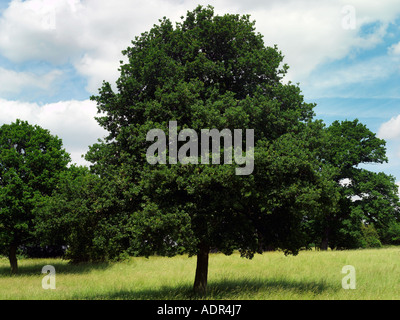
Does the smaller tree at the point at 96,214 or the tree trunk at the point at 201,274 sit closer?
the smaller tree at the point at 96,214

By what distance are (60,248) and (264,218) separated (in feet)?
162

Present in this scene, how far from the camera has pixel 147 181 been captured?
16.7m

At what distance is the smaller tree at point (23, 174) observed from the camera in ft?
114

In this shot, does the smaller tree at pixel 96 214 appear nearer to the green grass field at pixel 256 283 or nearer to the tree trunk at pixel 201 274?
the green grass field at pixel 256 283

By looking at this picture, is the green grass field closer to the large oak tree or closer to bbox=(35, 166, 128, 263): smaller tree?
bbox=(35, 166, 128, 263): smaller tree

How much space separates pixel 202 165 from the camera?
15.6 metres

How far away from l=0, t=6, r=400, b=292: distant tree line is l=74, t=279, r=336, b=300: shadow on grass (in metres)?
1.46

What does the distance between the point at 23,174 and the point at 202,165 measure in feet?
92.4

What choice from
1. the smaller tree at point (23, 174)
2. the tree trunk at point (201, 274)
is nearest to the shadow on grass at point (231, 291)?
the tree trunk at point (201, 274)

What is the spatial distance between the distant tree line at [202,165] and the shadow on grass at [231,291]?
146cm

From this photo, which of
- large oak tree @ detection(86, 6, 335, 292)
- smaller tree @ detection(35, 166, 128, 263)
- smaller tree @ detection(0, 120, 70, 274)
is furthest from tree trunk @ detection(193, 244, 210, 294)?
smaller tree @ detection(0, 120, 70, 274)

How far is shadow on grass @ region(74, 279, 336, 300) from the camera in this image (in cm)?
1964

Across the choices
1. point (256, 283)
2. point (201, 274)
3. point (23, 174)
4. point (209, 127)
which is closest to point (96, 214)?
point (201, 274)
